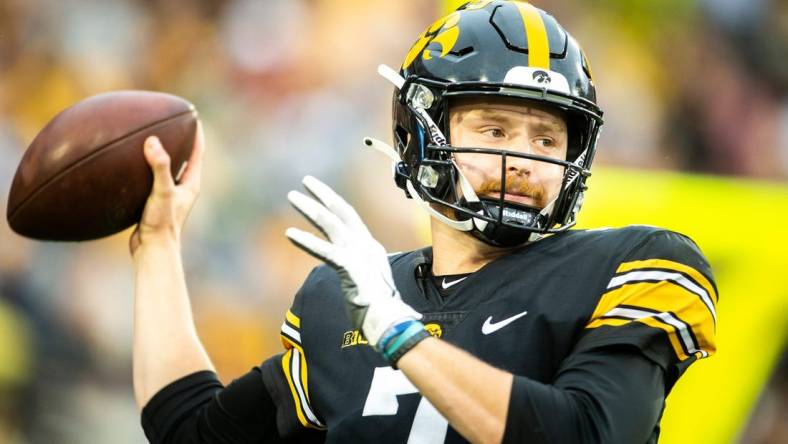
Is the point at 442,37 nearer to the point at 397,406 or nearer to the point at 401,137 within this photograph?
the point at 401,137

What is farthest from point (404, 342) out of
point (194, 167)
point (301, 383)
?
point (194, 167)

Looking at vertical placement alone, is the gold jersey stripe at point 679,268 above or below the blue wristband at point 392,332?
above

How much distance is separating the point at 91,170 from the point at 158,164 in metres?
0.13

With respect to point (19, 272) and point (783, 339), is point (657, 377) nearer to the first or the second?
point (783, 339)

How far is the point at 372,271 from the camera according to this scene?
1.62m

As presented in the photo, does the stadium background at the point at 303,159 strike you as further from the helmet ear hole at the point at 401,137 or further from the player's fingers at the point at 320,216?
the player's fingers at the point at 320,216

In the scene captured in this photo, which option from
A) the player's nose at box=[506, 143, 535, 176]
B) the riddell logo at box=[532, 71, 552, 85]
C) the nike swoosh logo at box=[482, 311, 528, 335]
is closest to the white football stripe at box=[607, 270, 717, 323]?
the nike swoosh logo at box=[482, 311, 528, 335]

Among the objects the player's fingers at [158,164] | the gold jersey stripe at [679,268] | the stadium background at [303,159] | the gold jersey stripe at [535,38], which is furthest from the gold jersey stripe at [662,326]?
the stadium background at [303,159]

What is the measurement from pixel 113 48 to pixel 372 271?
257 cm

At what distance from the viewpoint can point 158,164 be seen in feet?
6.86

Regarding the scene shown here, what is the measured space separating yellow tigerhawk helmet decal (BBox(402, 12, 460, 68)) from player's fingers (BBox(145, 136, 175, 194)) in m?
0.51

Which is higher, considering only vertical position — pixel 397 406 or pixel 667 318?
pixel 667 318

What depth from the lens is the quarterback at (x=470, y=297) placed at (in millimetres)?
1565

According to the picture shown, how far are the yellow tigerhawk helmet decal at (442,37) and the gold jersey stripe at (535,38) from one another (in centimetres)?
13
